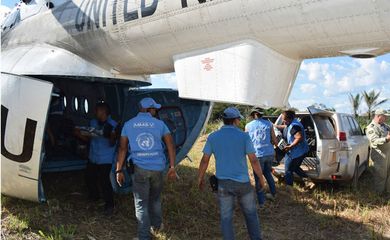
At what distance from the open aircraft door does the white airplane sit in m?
0.01

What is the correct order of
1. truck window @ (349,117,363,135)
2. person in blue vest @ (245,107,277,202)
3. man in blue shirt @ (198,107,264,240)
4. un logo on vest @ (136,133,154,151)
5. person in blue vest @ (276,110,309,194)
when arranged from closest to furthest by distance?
man in blue shirt @ (198,107,264,240)
un logo on vest @ (136,133,154,151)
person in blue vest @ (245,107,277,202)
person in blue vest @ (276,110,309,194)
truck window @ (349,117,363,135)

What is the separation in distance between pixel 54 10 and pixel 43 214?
329 cm

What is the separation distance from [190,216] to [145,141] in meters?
1.74

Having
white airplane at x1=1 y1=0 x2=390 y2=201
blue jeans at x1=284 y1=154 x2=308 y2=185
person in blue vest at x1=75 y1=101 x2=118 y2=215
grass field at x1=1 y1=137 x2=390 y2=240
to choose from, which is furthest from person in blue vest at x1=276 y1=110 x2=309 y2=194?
person in blue vest at x1=75 y1=101 x2=118 y2=215

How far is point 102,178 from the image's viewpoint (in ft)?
20.6

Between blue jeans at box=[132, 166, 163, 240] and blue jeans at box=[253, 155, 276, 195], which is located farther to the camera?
blue jeans at box=[253, 155, 276, 195]

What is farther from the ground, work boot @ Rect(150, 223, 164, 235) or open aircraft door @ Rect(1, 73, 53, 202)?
open aircraft door @ Rect(1, 73, 53, 202)

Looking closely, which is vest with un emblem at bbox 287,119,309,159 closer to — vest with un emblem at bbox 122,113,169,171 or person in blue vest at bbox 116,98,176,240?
person in blue vest at bbox 116,98,176,240

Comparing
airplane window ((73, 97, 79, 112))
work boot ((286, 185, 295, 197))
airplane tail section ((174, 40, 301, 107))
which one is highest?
airplane tail section ((174, 40, 301, 107))

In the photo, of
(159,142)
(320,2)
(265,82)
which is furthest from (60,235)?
(320,2)

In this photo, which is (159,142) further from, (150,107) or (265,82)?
(265,82)

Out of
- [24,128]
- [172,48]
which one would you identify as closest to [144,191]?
[24,128]

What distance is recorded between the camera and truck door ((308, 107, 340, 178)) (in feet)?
25.0

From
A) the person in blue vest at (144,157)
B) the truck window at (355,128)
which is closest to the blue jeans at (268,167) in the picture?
the person in blue vest at (144,157)
